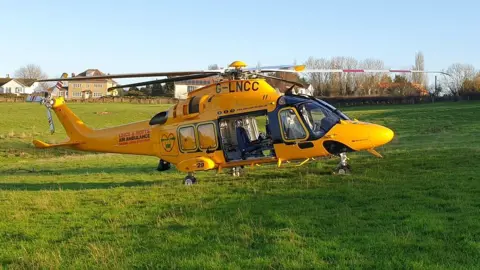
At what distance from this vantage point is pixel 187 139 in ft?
50.1

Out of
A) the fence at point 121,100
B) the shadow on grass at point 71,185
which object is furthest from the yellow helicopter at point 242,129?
the fence at point 121,100

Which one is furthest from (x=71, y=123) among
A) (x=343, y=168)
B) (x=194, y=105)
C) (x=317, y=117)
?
(x=343, y=168)

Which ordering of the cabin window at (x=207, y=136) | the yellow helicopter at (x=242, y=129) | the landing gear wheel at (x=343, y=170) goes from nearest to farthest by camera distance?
the yellow helicopter at (x=242, y=129)
the landing gear wheel at (x=343, y=170)
the cabin window at (x=207, y=136)

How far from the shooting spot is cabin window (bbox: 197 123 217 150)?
14.8m

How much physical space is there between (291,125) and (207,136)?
2.84 m

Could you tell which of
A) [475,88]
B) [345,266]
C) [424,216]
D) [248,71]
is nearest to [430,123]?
[248,71]

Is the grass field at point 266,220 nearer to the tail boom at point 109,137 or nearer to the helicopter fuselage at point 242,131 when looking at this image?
Answer: the helicopter fuselage at point 242,131

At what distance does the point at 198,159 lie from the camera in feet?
48.3

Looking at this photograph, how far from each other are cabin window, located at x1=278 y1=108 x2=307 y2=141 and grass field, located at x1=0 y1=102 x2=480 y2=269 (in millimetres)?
1259

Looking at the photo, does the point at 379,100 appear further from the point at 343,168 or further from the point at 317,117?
the point at 317,117

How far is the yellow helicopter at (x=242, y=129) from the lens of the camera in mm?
13414

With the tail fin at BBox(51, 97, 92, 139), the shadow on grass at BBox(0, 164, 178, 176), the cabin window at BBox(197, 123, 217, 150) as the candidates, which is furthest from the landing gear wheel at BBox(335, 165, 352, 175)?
the tail fin at BBox(51, 97, 92, 139)

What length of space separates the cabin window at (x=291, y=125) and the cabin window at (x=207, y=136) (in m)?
2.32

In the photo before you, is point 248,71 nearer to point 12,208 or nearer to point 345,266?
point 12,208
